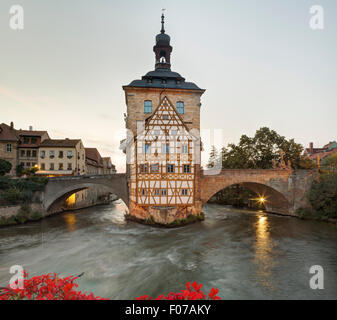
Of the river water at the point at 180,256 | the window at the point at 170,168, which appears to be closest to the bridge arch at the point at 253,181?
the river water at the point at 180,256

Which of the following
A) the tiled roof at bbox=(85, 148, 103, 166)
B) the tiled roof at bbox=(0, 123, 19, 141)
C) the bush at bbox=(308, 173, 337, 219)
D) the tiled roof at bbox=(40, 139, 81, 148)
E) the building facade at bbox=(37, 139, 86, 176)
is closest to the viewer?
the bush at bbox=(308, 173, 337, 219)

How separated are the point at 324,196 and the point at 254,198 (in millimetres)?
9359

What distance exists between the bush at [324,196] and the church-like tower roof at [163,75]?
1482 centimetres

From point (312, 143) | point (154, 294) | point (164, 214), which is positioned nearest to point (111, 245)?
point (164, 214)

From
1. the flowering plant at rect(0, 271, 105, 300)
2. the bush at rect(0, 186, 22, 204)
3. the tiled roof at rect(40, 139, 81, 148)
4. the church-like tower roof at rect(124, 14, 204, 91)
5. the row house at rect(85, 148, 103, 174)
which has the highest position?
the church-like tower roof at rect(124, 14, 204, 91)

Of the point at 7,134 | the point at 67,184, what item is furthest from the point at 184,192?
the point at 7,134

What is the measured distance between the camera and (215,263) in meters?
10.2

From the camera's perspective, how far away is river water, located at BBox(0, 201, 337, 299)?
8.13m

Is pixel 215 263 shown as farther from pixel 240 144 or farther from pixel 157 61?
pixel 240 144

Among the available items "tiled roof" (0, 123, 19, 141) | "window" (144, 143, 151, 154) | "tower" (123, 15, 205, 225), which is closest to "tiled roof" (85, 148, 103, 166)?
"tiled roof" (0, 123, 19, 141)

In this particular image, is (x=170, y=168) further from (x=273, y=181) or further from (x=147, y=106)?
(x=273, y=181)

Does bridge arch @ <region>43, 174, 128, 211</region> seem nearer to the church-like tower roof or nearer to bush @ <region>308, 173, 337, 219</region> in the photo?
the church-like tower roof

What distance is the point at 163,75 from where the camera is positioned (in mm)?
19078

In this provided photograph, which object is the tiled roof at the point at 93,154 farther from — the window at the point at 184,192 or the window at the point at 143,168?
the window at the point at 184,192
